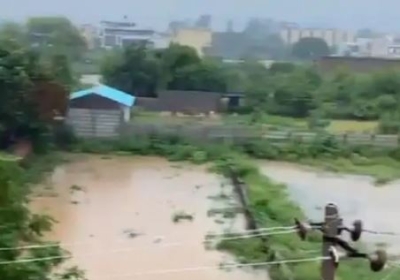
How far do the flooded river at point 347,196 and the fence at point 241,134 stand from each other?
0.68 metres

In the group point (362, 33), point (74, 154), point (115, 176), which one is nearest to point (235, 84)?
point (74, 154)

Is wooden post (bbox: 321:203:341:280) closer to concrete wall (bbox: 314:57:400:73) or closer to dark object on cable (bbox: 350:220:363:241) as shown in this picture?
dark object on cable (bbox: 350:220:363:241)

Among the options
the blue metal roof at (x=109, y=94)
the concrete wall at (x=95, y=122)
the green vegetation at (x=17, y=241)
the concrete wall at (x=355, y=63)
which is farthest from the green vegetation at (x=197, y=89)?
the concrete wall at (x=355, y=63)

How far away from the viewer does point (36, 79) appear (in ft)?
33.4

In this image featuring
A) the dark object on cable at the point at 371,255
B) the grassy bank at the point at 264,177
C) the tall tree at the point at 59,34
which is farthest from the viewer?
the tall tree at the point at 59,34

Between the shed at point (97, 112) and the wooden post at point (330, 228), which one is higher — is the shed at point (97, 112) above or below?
below

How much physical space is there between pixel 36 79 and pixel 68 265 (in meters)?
4.72

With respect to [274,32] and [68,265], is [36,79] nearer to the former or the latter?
[68,265]

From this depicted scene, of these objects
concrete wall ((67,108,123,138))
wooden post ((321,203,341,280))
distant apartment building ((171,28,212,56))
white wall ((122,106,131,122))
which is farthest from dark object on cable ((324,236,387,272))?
distant apartment building ((171,28,212,56))

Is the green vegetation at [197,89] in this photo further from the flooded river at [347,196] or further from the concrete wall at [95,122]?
the concrete wall at [95,122]

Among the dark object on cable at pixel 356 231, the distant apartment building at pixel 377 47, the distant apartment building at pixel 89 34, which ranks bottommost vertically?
the distant apartment building at pixel 377 47

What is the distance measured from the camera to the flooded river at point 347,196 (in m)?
7.66

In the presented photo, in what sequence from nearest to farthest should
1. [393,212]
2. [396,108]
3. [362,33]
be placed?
[393,212] < [396,108] < [362,33]

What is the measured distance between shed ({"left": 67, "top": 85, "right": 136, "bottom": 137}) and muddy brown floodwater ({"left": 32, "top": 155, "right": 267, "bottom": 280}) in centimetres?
97
